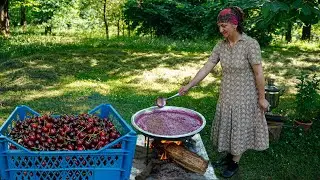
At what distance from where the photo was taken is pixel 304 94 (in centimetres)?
535

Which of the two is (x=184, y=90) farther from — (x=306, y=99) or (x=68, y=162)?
(x=306, y=99)

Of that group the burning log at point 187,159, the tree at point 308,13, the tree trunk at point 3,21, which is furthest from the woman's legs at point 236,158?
the tree trunk at point 3,21

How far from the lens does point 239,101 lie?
3.62 metres

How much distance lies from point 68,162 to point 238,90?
179 centimetres

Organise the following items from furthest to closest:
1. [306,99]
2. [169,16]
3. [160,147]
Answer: [169,16] < [306,99] < [160,147]

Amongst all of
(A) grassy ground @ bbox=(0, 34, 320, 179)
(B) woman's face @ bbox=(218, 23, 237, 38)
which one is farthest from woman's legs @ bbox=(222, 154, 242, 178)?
(B) woman's face @ bbox=(218, 23, 237, 38)

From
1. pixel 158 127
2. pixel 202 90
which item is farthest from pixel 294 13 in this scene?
pixel 202 90

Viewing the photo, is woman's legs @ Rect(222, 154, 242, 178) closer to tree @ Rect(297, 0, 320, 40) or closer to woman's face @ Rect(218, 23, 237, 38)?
woman's face @ Rect(218, 23, 237, 38)

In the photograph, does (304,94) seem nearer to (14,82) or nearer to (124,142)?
(124,142)

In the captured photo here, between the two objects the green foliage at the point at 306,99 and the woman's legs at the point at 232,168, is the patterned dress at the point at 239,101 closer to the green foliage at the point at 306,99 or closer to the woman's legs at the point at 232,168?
the woman's legs at the point at 232,168

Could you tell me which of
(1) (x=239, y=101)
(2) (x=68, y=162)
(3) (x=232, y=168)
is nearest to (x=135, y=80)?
(3) (x=232, y=168)

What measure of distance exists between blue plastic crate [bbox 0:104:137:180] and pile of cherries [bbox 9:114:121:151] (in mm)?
70

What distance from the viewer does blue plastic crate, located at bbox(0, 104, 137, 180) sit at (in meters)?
2.42

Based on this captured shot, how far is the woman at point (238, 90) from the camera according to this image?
3.41 m
